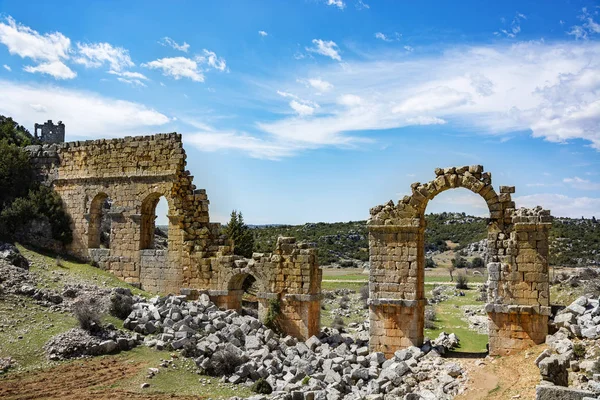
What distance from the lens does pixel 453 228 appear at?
60094 mm

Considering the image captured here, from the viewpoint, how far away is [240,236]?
2872cm

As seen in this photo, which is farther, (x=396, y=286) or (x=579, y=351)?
(x=396, y=286)

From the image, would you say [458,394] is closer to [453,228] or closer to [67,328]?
[67,328]

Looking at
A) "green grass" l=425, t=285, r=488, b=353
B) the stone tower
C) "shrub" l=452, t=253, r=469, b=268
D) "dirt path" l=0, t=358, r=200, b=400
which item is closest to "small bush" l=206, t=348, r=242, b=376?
"dirt path" l=0, t=358, r=200, b=400

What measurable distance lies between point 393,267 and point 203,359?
563cm

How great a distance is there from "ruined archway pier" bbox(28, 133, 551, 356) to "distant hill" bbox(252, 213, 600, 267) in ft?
57.7

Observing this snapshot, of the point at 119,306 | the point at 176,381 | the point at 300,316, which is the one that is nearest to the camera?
the point at 176,381

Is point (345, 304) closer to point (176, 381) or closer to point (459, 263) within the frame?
point (176, 381)

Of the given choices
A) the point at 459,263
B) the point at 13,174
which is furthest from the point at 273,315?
the point at 459,263

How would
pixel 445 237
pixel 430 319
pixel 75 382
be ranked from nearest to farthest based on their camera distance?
1. pixel 75 382
2. pixel 430 319
3. pixel 445 237

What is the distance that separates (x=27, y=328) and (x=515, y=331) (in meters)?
12.5

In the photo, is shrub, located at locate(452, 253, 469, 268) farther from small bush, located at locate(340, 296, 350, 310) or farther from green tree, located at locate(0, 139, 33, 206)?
green tree, located at locate(0, 139, 33, 206)

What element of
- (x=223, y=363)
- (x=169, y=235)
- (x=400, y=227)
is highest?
(x=400, y=227)

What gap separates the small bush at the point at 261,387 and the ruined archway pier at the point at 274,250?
333 centimetres
